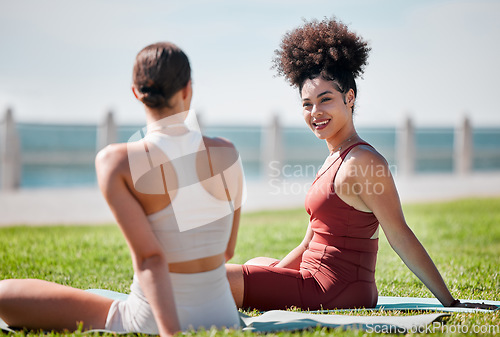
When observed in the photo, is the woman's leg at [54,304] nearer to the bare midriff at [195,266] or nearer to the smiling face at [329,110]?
the bare midriff at [195,266]

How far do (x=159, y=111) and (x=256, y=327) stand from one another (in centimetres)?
131

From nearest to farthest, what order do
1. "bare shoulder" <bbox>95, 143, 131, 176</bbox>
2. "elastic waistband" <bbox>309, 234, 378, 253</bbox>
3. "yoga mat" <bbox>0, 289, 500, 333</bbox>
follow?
"bare shoulder" <bbox>95, 143, 131, 176</bbox>, "yoga mat" <bbox>0, 289, 500, 333</bbox>, "elastic waistband" <bbox>309, 234, 378, 253</bbox>

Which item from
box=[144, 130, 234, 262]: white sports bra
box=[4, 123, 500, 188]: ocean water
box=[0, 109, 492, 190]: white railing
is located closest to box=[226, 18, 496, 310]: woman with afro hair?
box=[144, 130, 234, 262]: white sports bra

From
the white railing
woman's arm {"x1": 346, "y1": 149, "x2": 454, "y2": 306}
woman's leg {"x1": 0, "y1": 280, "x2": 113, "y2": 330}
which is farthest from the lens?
the white railing

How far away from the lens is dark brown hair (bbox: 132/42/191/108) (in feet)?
8.34

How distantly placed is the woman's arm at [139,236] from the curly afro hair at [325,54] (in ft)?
6.01

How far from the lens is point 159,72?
2539 millimetres

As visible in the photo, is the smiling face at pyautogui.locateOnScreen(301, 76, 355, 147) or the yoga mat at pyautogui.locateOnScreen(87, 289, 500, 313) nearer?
the yoga mat at pyautogui.locateOnScreen(87, 289, 500, 313)

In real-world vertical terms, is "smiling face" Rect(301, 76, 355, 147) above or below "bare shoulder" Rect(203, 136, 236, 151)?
above

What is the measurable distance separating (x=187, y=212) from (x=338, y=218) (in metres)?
1.23

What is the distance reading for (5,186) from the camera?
15.5m

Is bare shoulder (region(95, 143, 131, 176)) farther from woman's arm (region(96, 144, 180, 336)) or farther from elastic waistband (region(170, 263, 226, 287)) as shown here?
elastic waistband (region(170, 263, 226, 287))

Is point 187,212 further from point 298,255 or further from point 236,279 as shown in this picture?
point 298,255

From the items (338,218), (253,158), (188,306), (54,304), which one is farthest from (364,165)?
(253,158)
